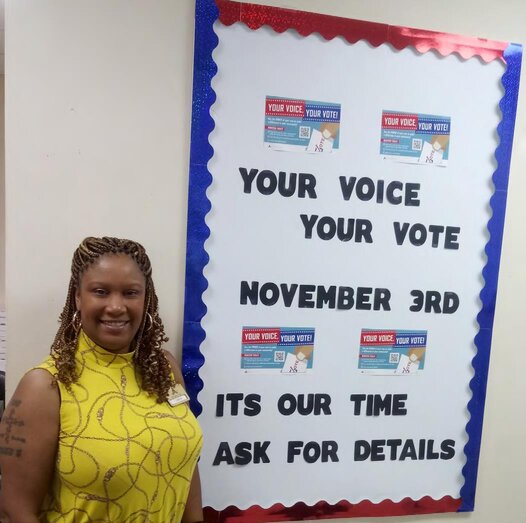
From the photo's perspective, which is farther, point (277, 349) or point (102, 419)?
point (277, 349)

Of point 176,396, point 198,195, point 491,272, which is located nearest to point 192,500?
point 176,396

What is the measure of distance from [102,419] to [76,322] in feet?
0.77

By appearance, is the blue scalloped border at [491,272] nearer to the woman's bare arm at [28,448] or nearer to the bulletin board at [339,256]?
the bulletin board at [339,256]

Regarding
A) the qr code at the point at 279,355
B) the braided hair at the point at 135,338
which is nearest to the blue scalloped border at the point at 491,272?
the qr code at the point at 279,355

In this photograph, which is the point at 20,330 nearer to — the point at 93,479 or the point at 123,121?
the point at 93,479

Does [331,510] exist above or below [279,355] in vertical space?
below

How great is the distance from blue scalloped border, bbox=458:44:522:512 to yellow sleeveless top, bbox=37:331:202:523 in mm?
951

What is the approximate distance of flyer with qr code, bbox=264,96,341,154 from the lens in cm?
126

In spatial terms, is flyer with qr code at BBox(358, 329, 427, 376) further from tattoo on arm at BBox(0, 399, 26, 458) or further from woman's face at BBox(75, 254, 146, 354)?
tattoo on arm at BBox(0, 399, 26, 458)

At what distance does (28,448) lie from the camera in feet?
2.97

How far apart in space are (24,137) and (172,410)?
2.65 ft

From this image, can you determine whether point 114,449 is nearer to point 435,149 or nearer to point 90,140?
point 90,140

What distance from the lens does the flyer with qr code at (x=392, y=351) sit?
4.45ft

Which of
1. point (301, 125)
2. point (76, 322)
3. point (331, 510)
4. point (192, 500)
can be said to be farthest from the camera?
point (331, 510)
